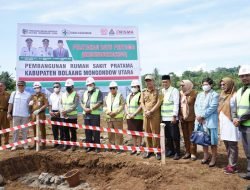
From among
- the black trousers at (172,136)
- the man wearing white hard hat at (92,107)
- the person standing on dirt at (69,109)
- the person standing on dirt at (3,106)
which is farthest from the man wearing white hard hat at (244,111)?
the person standing on dirt at (3,106)

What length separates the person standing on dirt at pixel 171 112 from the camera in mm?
7624

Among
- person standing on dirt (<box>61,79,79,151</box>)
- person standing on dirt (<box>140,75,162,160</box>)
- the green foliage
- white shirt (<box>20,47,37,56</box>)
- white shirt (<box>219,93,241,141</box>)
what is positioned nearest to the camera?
white shirt (<box>219,93,241,141</box>)

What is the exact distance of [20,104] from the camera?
9438 mm

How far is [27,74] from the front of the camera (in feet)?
35.0

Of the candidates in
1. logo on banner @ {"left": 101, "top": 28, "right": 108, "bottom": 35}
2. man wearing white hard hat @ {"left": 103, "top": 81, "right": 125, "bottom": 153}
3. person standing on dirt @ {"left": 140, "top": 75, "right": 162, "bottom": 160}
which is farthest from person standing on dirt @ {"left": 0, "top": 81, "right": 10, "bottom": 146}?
person standing on dirt @ {"left": 140, "top": 75, "right": 162, "bottom": 160}

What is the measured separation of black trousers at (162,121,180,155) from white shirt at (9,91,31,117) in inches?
163

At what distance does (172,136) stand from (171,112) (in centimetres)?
58

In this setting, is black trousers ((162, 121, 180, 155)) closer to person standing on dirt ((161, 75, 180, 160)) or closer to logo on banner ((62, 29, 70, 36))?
person standing on dirt ((161, 75, 180, 160))

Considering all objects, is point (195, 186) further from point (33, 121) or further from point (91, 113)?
point (33, 121)

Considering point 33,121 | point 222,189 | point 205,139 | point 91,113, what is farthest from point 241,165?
point 33,121

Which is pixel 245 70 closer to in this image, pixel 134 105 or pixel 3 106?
pixel 134 105

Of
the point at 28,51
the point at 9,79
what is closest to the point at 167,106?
the point at 28,51

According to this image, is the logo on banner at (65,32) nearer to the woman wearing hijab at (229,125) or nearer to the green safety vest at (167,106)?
the green safety vest at (167,106)

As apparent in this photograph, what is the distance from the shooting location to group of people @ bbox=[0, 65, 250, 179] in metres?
6.61
